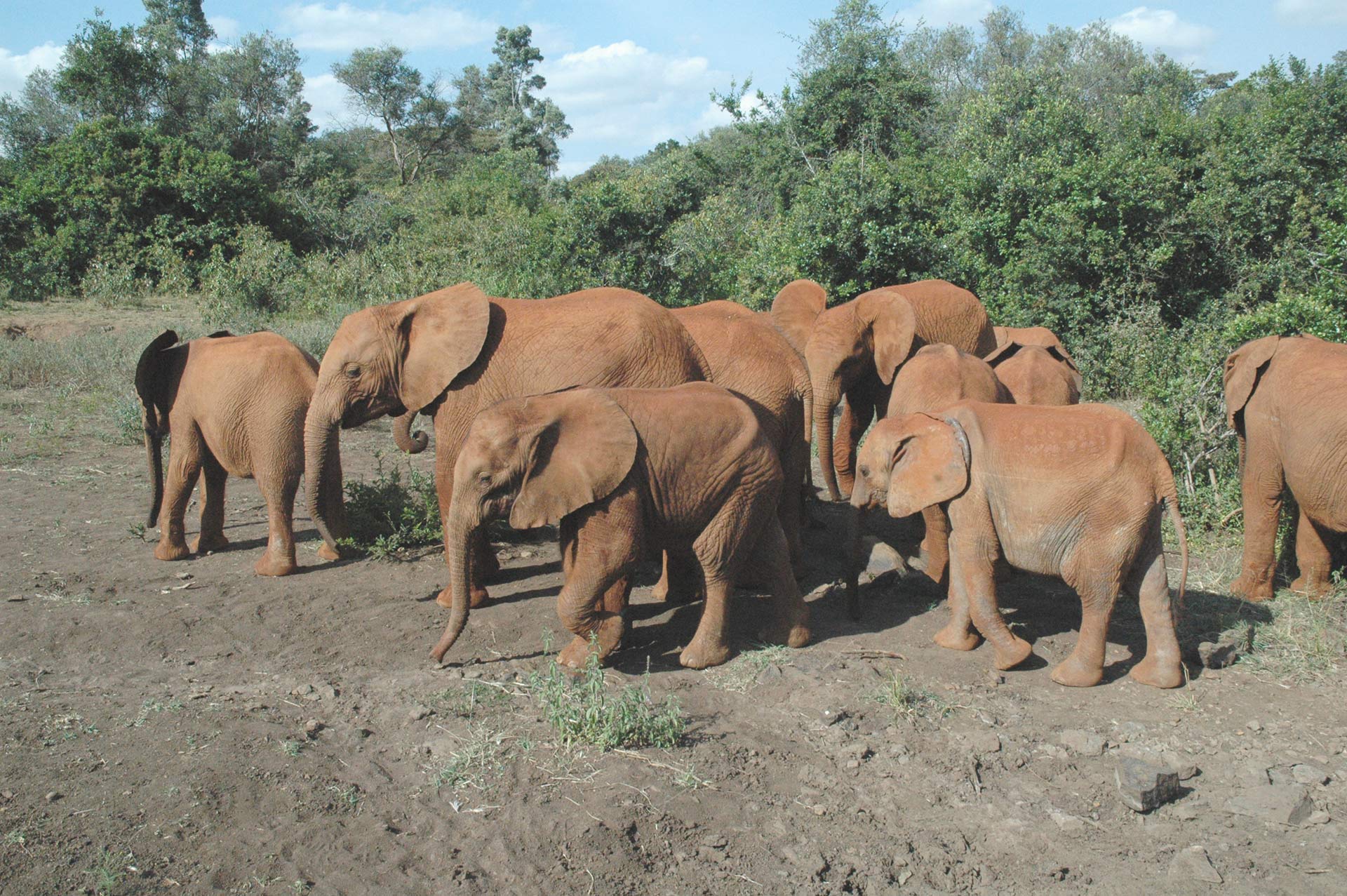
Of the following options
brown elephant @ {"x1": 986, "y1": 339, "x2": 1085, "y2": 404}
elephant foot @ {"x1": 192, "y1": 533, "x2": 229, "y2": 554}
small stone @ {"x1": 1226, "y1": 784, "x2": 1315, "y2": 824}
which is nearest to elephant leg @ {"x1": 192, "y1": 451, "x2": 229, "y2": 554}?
elephant foot @ {"x1": 192, "y1": 533, "x2": 229, "y2": 554}

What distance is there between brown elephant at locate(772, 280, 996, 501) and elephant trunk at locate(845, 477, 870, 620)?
1.59m

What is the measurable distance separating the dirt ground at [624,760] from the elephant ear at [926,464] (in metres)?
0.89

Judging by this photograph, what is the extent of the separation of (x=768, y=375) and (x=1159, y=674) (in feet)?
9.66

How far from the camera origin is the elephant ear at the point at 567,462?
5305 mm

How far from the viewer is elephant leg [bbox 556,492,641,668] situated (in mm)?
Answer: 5410

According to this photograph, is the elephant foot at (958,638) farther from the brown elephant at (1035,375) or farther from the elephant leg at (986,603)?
the brown elephant at (1035,375)

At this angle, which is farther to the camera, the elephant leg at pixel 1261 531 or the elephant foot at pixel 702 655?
the elephant leg at pixel 1261 531

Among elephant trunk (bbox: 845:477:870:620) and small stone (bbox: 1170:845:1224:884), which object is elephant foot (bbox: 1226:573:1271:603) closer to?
elephant trunk (bbox: 845:477:870:620)

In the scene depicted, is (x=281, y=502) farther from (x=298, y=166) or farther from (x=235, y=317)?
(x=298, y=166)

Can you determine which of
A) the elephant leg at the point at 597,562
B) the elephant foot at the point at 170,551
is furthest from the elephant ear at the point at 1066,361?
the elephant foot at the point at 170,551

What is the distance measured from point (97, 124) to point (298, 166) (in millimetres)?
7687

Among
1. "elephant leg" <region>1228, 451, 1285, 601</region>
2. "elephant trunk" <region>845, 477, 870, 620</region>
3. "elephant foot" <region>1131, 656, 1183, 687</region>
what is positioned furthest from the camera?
"elephant leg" <region>1228, 451, 1285, 601</region>

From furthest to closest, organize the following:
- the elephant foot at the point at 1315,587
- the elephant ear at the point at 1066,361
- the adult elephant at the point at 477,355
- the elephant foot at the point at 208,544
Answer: the elephant ear at the point at 1066,361
the elephant foot at the point at 208,544
the elephant foot at the point at 1315,587
the adult elephant at the point at 477,355

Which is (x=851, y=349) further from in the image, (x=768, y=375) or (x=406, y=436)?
(x=406, y=436)
